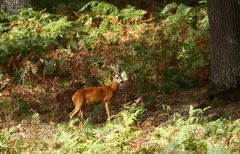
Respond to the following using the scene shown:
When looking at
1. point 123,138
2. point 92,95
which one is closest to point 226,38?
point 92,95

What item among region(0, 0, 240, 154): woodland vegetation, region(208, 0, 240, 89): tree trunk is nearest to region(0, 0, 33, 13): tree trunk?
region(0, 0, 240, 154): woodland vegetation

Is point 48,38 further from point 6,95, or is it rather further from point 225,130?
point 225,130

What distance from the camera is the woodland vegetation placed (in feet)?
24.2

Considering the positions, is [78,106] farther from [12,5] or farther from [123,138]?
[12,5]

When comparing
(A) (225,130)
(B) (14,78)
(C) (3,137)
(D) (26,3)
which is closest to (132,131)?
(A) (225,130)

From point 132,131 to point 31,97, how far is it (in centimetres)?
394

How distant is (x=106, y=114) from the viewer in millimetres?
9828

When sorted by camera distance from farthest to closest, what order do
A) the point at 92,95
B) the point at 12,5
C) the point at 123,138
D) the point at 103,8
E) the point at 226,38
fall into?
the point at 12,5 < the point at 103,8 < the point at 226,38 < the point at 92,95 < the point at 123,138

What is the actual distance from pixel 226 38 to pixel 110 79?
2.84 meters

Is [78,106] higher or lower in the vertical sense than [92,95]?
lower

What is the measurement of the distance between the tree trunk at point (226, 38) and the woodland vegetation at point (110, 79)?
380 mm

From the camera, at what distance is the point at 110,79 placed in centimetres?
1157

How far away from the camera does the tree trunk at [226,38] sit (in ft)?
31.6

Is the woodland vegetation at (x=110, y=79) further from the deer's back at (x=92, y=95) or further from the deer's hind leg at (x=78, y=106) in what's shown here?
the deer's back at (x=92, y=95)
